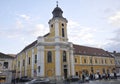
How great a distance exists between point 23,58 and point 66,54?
56.0ft

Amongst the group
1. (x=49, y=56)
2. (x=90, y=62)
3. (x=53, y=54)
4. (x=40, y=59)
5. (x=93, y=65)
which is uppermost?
(x=53, y=54)

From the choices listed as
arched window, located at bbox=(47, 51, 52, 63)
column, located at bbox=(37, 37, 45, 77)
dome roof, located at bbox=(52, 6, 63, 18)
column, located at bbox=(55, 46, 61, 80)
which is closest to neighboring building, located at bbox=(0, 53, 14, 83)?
column, located at bbox=(37, 37, 45, 77)

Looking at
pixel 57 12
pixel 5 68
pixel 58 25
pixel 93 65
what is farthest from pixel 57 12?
pixel 93 65

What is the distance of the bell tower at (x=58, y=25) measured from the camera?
42.4 meters

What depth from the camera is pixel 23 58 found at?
53531mm

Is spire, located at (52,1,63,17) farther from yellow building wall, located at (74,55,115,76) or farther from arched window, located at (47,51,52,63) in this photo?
yellow building wall, located at (74,55,115,76)

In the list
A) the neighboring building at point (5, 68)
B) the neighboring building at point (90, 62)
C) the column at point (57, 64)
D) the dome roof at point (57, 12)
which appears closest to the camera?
the neighboring building at point (5, 68)

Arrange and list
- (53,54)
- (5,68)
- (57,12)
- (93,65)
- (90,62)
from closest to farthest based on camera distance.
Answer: (5,68) → (53,54) → (57,12) → (90,62) → (93,65)

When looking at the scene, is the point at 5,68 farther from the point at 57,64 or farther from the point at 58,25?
the point at 58,25

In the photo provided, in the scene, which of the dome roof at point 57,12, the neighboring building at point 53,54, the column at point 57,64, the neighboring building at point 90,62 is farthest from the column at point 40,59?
the neighboring building at point 90,62

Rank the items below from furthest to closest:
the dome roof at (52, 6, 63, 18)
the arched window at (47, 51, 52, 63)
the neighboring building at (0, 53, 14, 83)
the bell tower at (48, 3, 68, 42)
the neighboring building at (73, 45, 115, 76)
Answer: the neighboring building at (73, 45, 115, 76), the dome roof at (52, 6, 63, 18), the bell tower at (48, 3, 68, 42), the arched window at (47, 51, 52, 63), the neighboring building at (0, 53, 14, 83)

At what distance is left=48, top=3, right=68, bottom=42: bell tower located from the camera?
42.4 meters

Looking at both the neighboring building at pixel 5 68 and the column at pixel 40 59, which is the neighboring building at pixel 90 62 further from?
the neighboring building at pixel 5 68

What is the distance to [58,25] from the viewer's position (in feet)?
140
